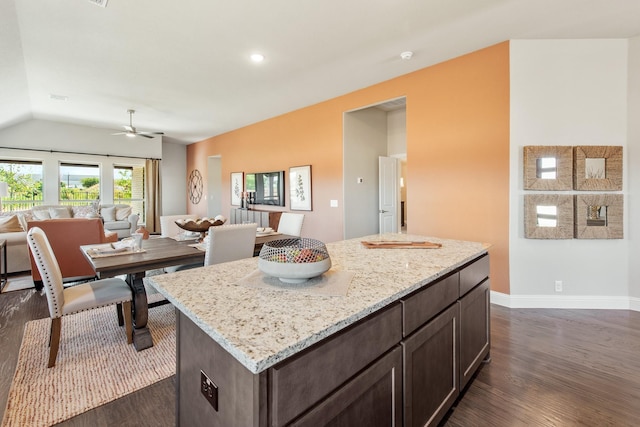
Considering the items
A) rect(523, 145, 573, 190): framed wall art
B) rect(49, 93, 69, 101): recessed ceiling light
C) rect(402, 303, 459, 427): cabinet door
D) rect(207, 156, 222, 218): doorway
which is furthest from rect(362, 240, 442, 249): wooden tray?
rect(207, 156, 222, 218): doorway

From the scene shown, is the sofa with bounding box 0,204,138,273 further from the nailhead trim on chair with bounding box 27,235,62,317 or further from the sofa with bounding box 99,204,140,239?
the nailhead trim on chair with bounding box 27,235,62,317

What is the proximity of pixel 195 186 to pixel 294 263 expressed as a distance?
890 cm

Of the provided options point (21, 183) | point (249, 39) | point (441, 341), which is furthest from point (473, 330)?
point (21, 183)

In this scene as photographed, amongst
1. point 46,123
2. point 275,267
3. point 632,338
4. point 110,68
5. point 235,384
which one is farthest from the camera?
point 46,123

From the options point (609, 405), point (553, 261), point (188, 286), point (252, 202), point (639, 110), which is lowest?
point (609, 405)

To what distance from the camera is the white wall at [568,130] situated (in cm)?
315

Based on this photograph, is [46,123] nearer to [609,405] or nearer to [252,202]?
[252,202]

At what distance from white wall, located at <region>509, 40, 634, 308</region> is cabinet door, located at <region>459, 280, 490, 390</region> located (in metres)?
1.62

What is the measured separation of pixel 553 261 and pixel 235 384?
371cm

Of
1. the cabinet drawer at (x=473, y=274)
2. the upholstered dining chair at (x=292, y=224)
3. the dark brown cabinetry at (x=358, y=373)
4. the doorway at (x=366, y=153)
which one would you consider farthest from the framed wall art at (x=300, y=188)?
the dark brown cabinetry at (x=358, y=373)

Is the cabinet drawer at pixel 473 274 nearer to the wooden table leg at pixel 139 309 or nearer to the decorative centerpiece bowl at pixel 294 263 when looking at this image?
the decorative centerpiece bowl at pixel 294 263

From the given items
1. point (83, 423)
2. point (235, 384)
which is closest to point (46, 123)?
point (83, 423)

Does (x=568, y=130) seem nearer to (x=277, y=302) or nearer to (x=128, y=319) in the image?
(x=277, y=302)

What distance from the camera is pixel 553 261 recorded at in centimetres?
327
